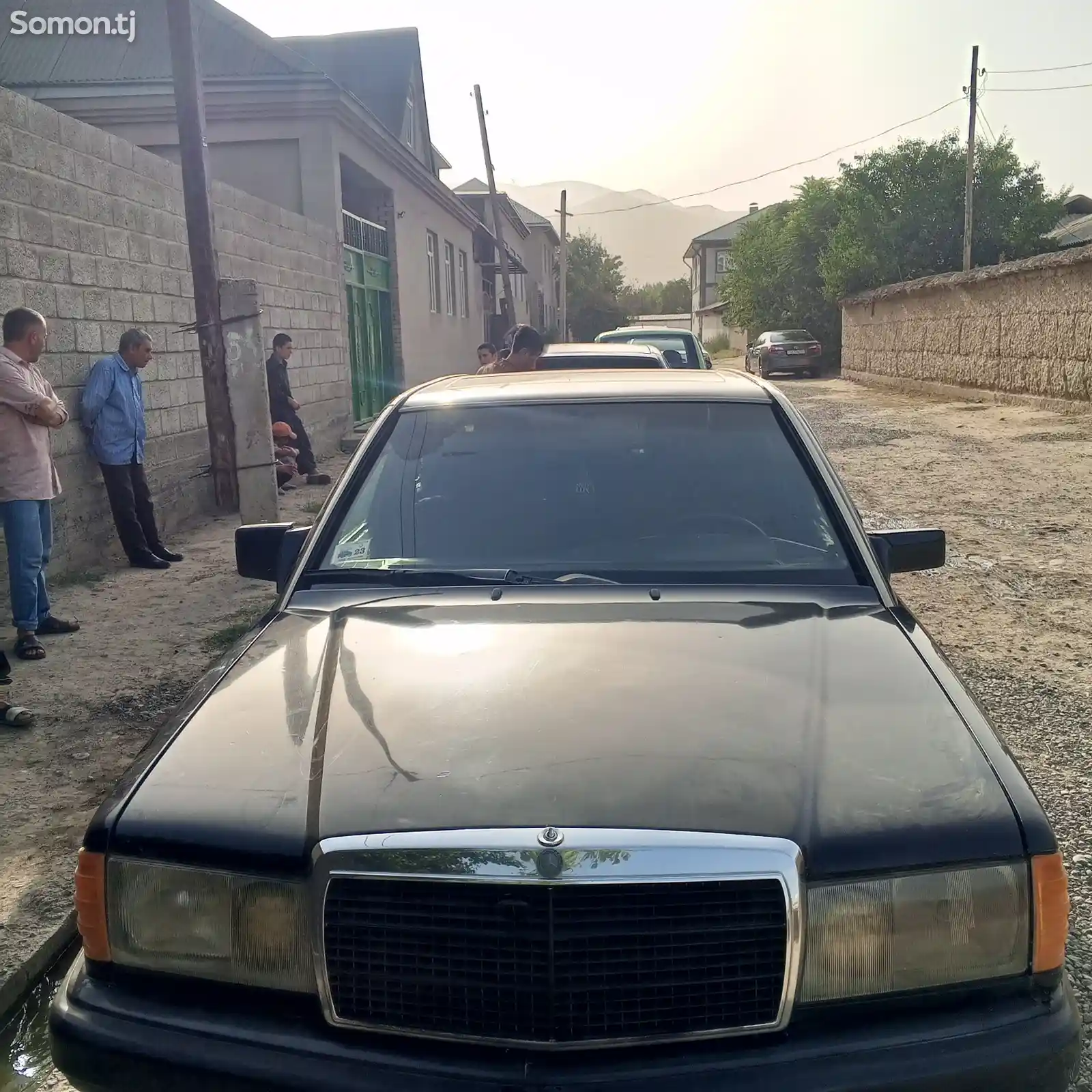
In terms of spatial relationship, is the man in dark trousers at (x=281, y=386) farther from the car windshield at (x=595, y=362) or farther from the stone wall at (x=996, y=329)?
the stone wall at (x=996, y=329)

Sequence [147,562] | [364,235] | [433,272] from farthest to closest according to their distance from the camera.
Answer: [433,272], [364,235], [147,562]

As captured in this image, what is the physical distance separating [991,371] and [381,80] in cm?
1309

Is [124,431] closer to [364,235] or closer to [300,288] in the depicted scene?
[300,288]

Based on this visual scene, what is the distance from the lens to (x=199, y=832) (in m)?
1.86

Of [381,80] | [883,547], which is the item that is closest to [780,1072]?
[883,547]

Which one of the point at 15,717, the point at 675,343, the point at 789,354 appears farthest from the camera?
the point at 789,354

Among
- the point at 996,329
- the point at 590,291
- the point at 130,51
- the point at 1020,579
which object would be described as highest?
the point at 130,51

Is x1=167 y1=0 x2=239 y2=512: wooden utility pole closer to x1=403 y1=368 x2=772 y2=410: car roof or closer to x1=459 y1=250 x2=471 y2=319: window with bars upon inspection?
x1=403 y1=368 x2=772 y2=410: car roof

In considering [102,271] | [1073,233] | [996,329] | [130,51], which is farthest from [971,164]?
[102,271]

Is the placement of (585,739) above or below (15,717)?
above

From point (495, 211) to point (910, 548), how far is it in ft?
92.0

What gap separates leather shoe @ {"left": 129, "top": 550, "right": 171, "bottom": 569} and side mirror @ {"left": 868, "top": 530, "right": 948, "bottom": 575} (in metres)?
5.80

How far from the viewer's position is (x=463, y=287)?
29.2 metres

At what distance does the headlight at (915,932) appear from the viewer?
5.71ft
